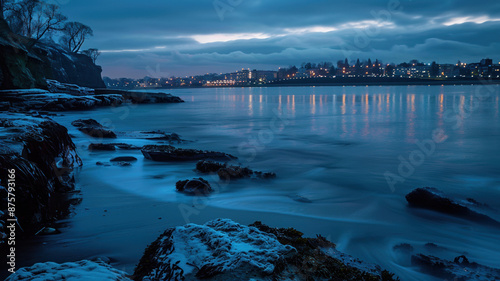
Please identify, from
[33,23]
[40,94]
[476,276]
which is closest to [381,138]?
[476,276]

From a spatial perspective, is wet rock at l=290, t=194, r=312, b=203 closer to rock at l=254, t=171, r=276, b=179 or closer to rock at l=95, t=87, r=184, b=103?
rock at l=254, t=171, r=276, b=179

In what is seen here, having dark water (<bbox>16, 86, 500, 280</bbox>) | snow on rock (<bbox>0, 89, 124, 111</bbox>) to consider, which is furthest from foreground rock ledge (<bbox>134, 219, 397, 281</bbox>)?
snow on rock (<bbox>0, 89, 124, 111</bbox>)

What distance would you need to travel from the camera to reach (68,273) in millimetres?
2346

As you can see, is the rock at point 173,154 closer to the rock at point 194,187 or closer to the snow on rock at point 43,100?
the rock at point 194,187

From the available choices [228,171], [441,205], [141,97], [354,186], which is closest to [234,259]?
[441,205]

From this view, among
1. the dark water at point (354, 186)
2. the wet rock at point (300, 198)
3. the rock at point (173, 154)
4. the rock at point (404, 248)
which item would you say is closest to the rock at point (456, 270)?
the dark water at point (354, 186)

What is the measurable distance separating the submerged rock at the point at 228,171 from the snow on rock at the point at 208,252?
460cm

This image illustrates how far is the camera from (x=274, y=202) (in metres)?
6.42

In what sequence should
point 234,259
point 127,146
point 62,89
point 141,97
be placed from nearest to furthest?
point 234,259, point 127,146, point 62,89, point 141,97

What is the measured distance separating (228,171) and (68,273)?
5.62 meters

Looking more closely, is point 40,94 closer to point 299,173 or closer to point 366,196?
point 299,173

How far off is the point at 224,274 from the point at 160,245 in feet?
2.87

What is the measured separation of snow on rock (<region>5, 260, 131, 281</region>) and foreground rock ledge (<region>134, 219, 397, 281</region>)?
0.34 m

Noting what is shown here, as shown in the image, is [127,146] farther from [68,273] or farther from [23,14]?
[23,14]
